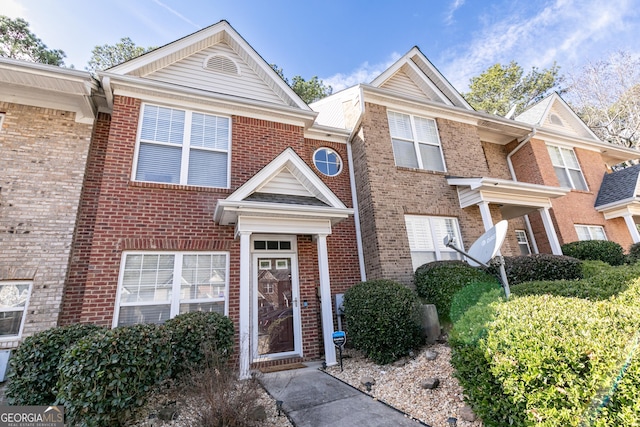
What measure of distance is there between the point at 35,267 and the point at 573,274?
40.6 ft

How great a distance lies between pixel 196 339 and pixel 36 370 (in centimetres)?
197

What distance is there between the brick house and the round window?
567 millimetres

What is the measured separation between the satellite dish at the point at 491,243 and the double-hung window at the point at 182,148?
5588 millimetres

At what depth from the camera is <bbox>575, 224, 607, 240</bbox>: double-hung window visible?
36.2ft

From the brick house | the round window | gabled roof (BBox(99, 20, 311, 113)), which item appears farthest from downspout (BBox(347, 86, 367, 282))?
gabled roof (BBox(99, 20, 311, 113))

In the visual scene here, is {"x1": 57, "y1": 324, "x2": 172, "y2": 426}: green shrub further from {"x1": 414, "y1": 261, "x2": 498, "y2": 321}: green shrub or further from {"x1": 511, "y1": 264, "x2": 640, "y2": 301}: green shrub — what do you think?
{"x1": 511, "y1": 264, "x2": 640, "y2": 301}: green shrub

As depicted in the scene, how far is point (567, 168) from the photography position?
39.8ft

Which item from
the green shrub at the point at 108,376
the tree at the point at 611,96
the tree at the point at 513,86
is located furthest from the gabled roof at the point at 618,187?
the green shrub at the point at 108,376

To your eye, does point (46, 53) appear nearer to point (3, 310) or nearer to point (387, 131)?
point (3, 310)

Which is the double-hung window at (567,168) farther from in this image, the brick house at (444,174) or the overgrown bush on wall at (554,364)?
the overgrown bush on wall at (554,364)

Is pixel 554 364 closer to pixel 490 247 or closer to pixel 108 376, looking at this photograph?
pixel 490 247

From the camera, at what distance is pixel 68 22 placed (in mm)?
7395

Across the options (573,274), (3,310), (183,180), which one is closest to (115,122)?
(183,180)
